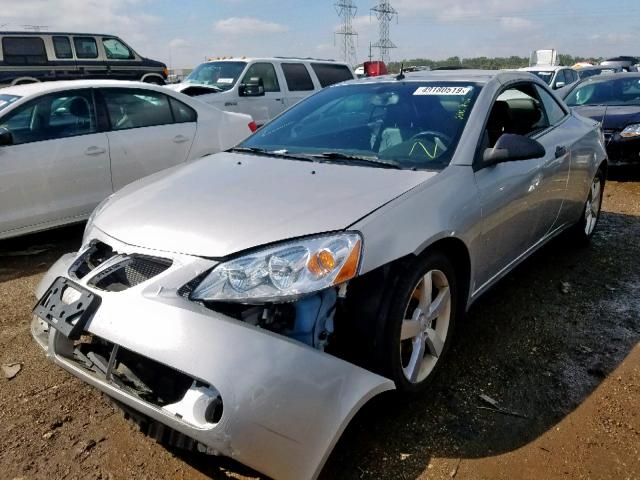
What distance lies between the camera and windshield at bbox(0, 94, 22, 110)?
15.6 ft

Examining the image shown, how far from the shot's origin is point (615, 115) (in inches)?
320

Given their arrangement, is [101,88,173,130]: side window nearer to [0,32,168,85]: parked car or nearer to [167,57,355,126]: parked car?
[167,57,355,126]: parked car

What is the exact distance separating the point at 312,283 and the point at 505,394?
131cm

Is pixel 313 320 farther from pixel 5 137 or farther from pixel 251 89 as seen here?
pixel 251 89

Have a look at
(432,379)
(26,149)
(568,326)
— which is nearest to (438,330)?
(432,379)

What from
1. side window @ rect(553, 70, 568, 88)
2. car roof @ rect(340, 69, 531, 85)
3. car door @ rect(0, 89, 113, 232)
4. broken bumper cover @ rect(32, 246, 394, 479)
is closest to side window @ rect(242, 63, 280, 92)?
car door @ rect(0, 89, 113, 232)

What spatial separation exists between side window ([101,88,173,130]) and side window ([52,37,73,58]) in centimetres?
1237

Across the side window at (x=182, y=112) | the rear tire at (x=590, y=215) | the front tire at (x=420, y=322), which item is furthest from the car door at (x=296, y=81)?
the front tire at (x=420, y=322)

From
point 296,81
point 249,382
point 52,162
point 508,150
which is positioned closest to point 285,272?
point 249,382

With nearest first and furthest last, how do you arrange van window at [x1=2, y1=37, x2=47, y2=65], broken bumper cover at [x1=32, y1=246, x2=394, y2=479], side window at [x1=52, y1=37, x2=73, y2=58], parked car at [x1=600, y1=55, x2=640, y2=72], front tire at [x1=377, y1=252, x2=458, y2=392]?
1. broken bumper cover at [x1=32, y1=246, x2=394, y2=479]
2. front tire at [x1=377, y1=252, x2=458, y2=392]
3. van window at [x1=2, y1=37, x2=47, y2=65]
4. side window at [x1=52, y1=37, x2=73, y2=58]
5. parked car at [x1=600, y1=55, x2=640, y2=72]

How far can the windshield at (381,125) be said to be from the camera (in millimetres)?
2973

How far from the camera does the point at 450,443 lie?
7.73ft

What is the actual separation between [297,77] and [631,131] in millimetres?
5767

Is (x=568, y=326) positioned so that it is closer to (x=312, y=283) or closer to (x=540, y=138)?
(x=540, y=138)
